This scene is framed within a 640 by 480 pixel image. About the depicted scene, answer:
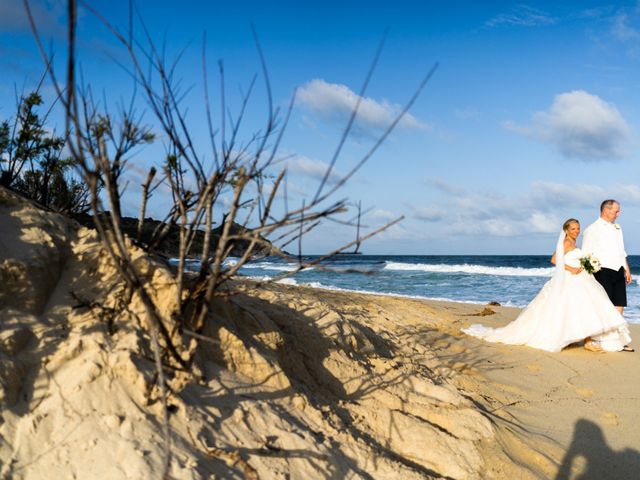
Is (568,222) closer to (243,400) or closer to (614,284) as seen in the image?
(614,284)

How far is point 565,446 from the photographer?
14.1 feet

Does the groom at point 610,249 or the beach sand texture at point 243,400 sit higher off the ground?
the groom at point 610,249

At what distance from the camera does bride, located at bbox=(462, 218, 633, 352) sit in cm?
776

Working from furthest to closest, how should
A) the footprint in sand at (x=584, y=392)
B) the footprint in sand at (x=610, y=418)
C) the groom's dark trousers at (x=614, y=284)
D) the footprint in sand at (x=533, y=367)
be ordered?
1. the groom's dark trousers at (x=614, y=284)
2. the footprint in sand at (x=533, y=367)
3. the footprint in sand at (x=584, y=392)
4. the footprint in sand at (x=610, y=418)

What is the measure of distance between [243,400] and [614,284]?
743 centimetres

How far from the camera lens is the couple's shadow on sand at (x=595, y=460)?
391 cm

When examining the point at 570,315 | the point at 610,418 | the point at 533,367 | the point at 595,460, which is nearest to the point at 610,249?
the point at 570,315

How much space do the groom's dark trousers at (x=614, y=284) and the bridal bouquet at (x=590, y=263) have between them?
649 mm

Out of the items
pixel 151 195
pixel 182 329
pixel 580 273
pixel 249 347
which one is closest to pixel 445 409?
pixel 249 347

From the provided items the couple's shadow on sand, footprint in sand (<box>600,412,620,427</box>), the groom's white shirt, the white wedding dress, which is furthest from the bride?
the couple's shadow on sand

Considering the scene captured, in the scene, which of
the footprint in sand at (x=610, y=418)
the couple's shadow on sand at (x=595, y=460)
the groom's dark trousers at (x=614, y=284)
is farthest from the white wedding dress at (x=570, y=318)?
the couple's shadow on sand at (x=595, y=460)

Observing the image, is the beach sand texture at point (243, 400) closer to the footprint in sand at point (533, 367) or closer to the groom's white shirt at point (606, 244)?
the footprint in sand at point (533, 367)

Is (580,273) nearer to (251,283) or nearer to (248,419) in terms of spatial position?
(251,283)

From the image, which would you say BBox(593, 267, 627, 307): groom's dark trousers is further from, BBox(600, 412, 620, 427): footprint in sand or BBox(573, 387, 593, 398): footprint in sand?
BBox(600, 412, 620, 427): footprint in sand
